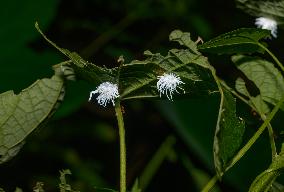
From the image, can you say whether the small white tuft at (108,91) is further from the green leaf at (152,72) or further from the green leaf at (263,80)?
the green leaf at (263,80)

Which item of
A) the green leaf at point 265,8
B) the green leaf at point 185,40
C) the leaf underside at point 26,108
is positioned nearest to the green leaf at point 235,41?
the green leaf at point 185,40

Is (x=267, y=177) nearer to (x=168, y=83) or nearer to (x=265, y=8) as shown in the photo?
(x=168, y=83)

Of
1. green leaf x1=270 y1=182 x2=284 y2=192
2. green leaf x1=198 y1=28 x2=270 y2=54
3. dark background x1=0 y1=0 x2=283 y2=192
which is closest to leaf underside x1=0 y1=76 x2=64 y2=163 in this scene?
green leaf x1=198 y1=28 x2=270 y2=54

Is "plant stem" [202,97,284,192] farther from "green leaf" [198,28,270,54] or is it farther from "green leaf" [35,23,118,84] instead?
"green leaf" [35,23,118,84]

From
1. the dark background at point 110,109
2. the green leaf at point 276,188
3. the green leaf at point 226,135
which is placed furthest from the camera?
the dark background at point 110,109

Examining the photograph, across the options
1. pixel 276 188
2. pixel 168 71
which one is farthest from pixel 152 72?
pixel 276 188

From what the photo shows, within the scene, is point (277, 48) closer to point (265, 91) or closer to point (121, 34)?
point (121, 34)
